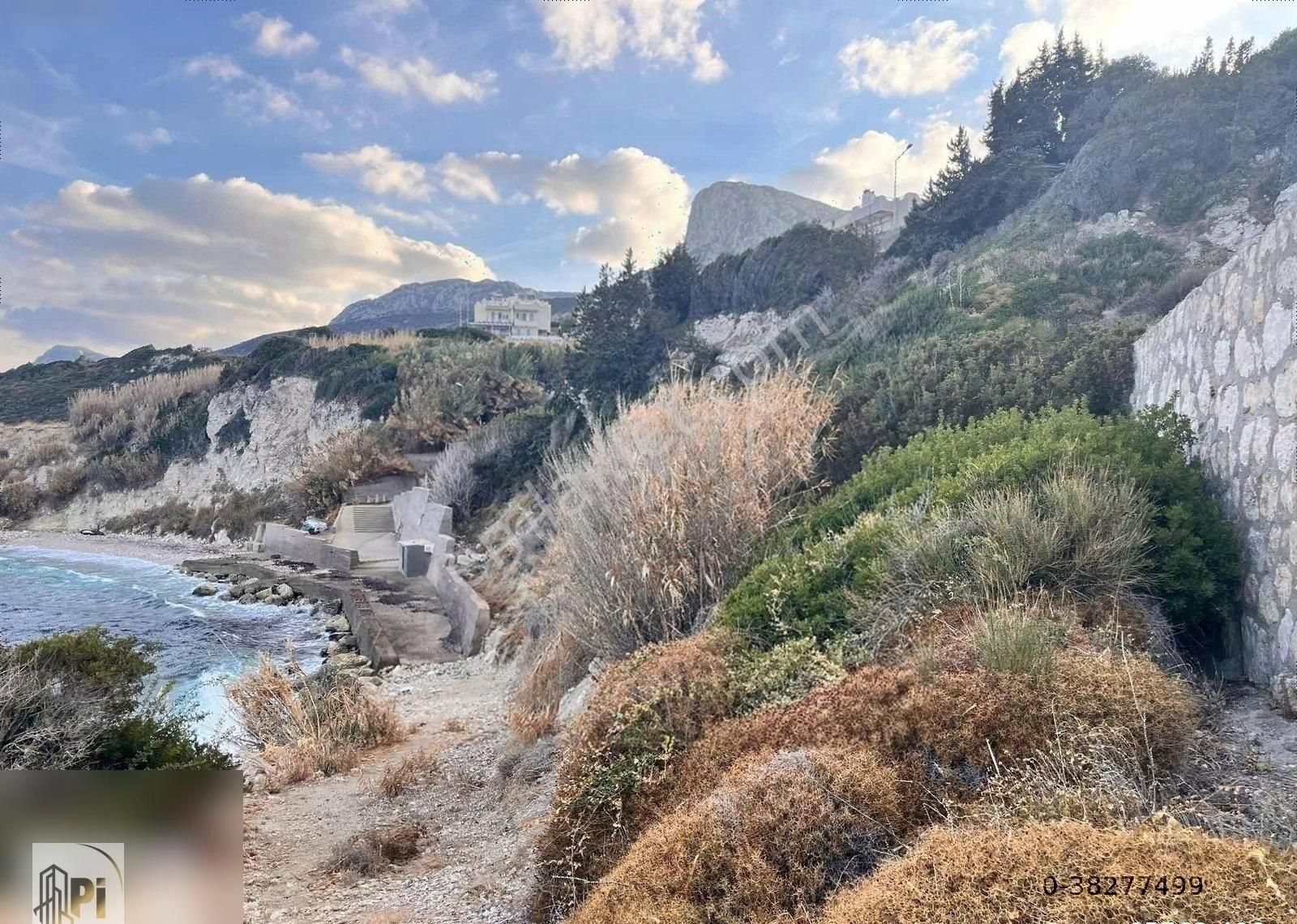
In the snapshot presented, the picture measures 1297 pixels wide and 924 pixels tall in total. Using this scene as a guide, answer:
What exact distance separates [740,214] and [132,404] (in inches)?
1455

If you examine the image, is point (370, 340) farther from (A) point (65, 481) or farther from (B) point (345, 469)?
(A) point (65, 481)

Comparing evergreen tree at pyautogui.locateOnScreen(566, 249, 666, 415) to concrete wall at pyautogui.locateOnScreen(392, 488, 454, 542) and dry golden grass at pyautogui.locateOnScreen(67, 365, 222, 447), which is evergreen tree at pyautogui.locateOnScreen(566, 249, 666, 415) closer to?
concrete wall at pyautogui.locateOnScreen(392, 488, 454, 542)

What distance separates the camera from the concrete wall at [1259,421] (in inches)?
117

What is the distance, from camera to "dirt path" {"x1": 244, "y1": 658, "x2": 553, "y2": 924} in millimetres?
3318

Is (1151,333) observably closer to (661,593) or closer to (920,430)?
(920,430)

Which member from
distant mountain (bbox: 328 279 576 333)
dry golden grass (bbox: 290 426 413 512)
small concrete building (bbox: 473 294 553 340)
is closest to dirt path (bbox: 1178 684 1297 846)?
dry golden grass (bbox: 290 426 413 512)

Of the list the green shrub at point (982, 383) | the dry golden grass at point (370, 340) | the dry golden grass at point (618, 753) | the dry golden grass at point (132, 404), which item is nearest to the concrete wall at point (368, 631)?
the green shrub at point (982, 383)

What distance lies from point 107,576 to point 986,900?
18.2 m

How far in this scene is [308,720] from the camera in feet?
20.7

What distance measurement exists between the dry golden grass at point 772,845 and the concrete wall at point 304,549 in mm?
15702

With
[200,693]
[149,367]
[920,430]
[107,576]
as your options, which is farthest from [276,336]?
[920,430]

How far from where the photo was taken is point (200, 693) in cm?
776

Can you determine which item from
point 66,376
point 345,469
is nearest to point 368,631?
point 345,469

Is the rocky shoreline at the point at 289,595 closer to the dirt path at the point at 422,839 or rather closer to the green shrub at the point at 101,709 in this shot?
the dirt path at the point at 422,839
